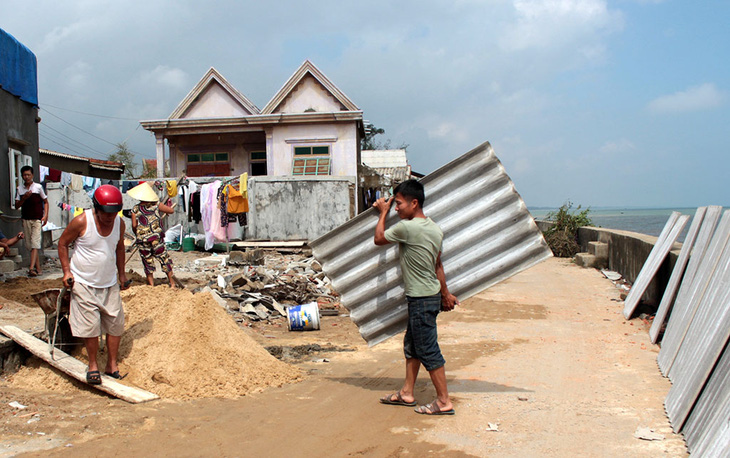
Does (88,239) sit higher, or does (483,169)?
(483,169)

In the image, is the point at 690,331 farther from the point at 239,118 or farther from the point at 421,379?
the point at 239,118

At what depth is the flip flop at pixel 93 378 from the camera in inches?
188

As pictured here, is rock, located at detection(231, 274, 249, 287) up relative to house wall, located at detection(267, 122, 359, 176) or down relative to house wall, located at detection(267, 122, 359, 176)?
down

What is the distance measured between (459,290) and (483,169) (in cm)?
108

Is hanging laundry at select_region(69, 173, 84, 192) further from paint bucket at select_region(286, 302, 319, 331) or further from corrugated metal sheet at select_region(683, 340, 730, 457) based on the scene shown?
corrugated metal sheet at select_region(683, 340, 730, 457)

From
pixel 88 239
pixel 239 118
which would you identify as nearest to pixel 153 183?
pixel 239 118

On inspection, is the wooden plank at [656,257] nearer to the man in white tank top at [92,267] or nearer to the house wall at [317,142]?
the man in white tank top at [92,267]

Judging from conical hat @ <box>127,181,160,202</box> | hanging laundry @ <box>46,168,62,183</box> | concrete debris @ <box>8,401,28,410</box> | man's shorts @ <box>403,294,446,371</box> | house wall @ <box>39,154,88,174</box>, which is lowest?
concrete debris @ <box>8,401,28,410</box>

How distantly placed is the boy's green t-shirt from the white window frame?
899 cm

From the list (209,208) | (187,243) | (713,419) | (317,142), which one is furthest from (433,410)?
(317,142)

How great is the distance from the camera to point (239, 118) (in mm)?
23297

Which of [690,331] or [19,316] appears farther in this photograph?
[19,316]

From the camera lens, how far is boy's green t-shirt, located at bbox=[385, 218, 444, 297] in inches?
179

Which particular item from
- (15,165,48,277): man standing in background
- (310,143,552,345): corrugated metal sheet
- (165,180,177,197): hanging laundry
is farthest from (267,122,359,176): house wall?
(310,143,552,345): corrugated metal sheet
